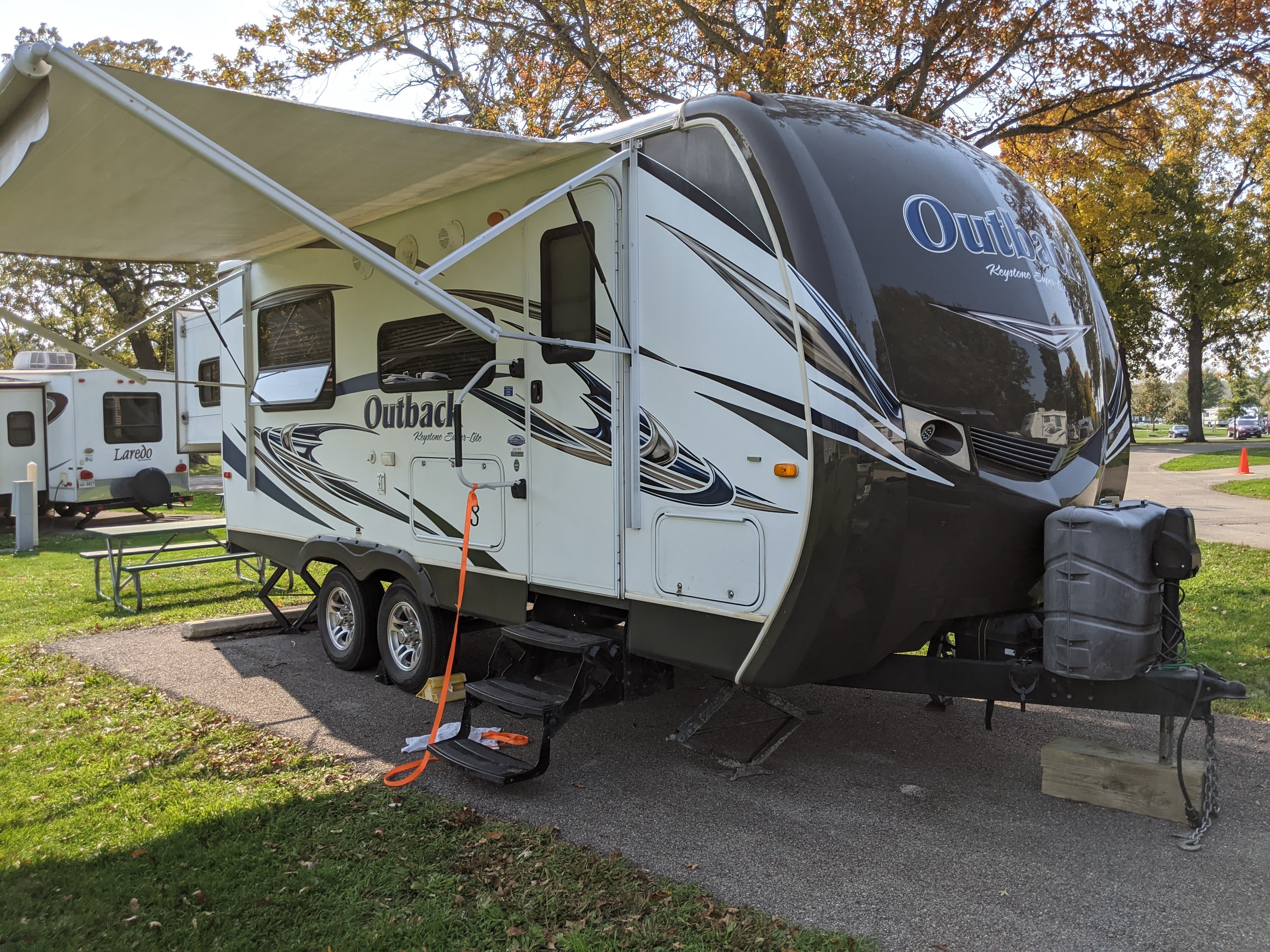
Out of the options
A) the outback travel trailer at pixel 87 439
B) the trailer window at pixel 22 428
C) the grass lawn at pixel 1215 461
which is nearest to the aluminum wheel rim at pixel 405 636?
the outback travel trailer at pixel 87 439

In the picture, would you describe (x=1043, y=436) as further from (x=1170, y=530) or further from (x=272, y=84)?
(x=272, y=84)

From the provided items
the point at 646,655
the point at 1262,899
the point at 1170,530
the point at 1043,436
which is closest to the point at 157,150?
the point at 646,655

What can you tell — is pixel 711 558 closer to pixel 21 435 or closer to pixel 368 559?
pixel 368 559

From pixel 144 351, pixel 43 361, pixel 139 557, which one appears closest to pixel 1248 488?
pixel 139 557

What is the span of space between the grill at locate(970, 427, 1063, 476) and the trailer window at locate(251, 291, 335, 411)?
4.28 meters

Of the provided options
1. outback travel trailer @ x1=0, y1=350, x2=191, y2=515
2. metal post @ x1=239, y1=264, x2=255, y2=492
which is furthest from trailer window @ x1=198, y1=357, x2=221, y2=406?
outback travel trailer @ x1=0, y1=350, x2=191, y2=515

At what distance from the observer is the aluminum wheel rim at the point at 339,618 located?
23.0 feet

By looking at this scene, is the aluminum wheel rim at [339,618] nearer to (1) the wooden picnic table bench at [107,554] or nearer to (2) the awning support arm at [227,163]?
(1) the wooden picnic table bench at [107,554]

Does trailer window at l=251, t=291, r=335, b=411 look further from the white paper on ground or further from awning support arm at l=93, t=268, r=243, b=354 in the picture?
the white paper on ground

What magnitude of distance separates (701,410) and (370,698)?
3154mm

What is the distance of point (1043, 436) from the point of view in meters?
4.15

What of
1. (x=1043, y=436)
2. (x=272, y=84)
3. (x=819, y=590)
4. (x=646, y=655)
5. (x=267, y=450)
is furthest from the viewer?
(x=272, y=84)

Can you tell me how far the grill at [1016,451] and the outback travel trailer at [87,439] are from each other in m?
13.0

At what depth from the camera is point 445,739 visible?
16.1 ft
